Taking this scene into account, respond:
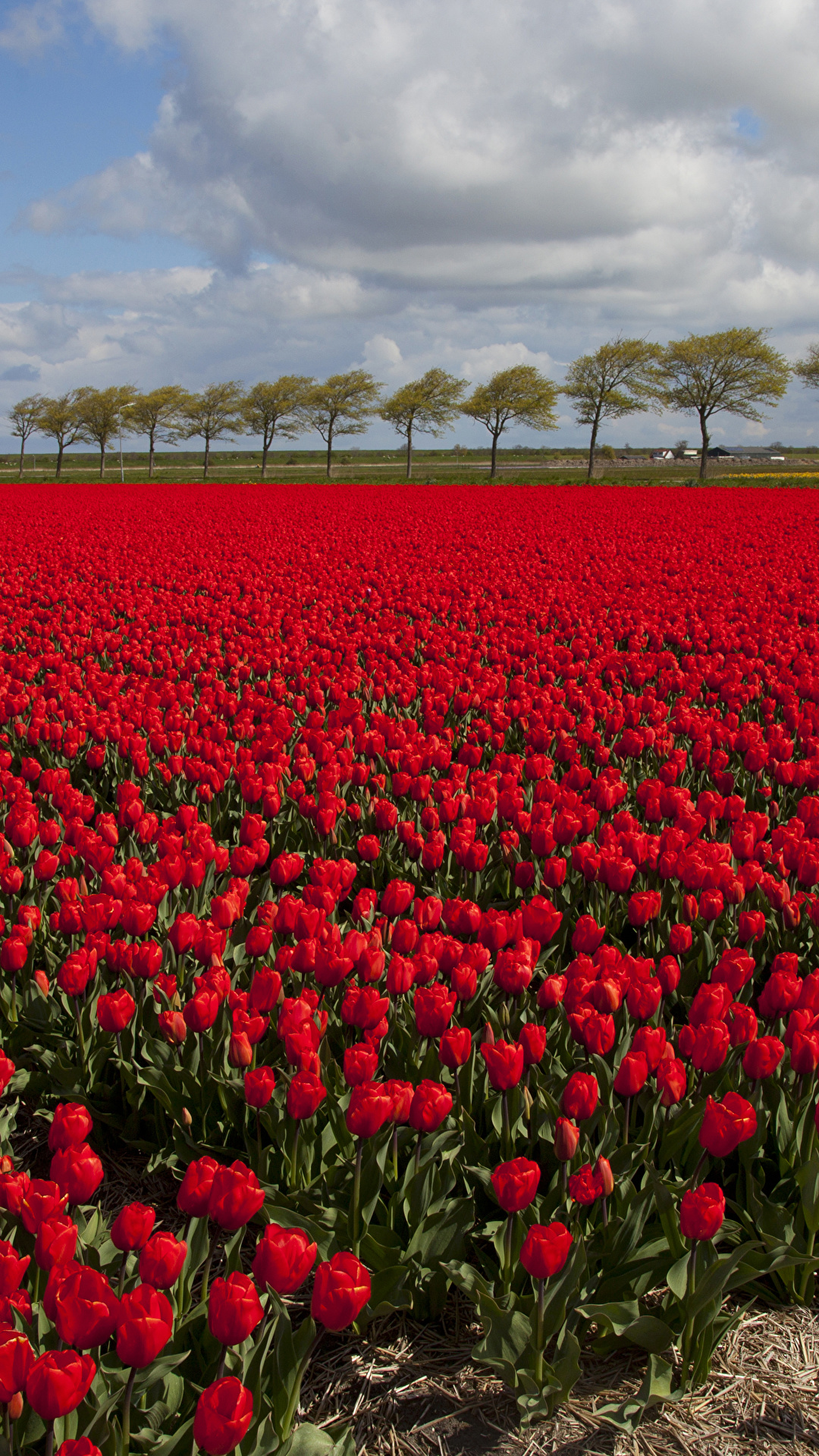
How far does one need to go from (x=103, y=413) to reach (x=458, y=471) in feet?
99.3

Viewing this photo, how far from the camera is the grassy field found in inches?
2200

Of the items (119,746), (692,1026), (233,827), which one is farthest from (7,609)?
(692,1026)

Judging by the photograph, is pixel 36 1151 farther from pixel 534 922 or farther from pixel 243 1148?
pixel 534 922

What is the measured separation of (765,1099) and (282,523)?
68.9 ft

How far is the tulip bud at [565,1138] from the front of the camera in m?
2.30

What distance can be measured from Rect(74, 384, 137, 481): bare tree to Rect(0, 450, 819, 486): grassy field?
318 cm

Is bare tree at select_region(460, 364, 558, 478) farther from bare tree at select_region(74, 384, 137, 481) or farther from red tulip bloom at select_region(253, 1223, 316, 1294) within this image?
red tulip bloom at select_region(253, 1223, 316, 1294)

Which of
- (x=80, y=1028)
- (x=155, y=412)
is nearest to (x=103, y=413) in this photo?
(x=155, y=412)

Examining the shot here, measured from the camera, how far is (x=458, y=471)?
7131 centimetres

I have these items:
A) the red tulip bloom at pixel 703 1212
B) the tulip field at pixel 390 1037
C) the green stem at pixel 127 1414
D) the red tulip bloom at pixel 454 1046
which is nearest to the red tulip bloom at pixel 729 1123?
the tulip field at pixel 390 1037

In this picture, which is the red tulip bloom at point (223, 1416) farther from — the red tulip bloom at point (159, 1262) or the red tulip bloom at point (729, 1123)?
the red tulip bloom at point (729, 1123)

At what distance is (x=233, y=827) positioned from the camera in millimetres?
5418

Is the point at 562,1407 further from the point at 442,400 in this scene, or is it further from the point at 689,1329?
the point at 442,400

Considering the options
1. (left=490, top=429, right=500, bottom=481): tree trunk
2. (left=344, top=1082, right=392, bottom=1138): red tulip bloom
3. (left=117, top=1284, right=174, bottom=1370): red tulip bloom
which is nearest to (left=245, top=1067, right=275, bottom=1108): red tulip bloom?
(left=344, top=1082, right=392, bottom=1138): red tulip bloom
